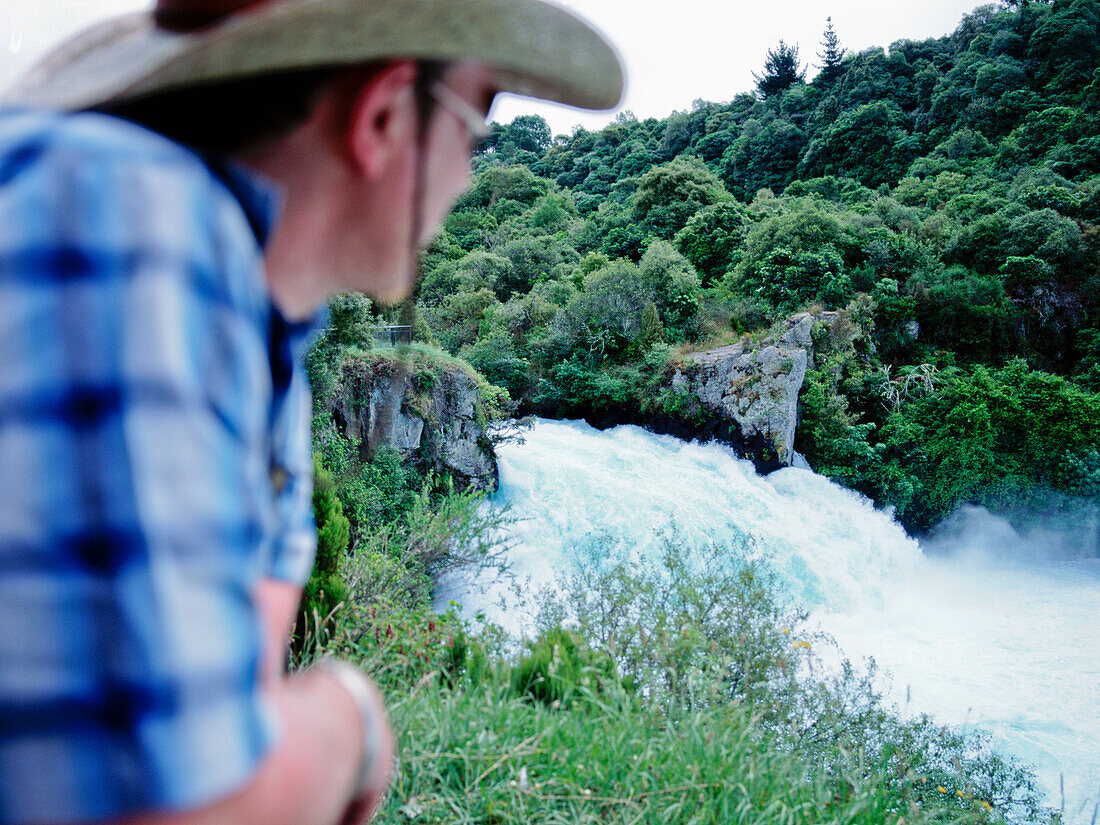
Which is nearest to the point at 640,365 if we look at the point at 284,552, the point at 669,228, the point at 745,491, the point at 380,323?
the point at 745,491

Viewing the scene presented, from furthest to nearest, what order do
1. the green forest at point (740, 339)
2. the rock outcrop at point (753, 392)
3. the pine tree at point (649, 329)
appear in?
1. the pine tree at point (649, 329)
2. the rock outcrop at point (753, 392)
3. the green forest at point (740, 339)

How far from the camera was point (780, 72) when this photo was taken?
2812 centimetres

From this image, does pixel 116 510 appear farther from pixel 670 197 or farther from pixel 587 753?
pixel 670 197

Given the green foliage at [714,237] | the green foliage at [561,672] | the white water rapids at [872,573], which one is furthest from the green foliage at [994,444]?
the green foliage at [561,672]

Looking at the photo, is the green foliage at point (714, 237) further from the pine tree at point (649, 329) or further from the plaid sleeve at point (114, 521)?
the plaid sleeve at point (114, 521)

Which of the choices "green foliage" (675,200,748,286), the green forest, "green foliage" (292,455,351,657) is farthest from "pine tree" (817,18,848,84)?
"green foliage" (292,455,351,657)

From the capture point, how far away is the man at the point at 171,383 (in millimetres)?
237

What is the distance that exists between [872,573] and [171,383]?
990cm

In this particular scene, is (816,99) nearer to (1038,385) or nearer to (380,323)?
(1038,385)

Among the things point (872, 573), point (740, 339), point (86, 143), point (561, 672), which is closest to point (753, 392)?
point (740, 339)

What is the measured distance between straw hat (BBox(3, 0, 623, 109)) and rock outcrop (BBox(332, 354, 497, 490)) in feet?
22.4

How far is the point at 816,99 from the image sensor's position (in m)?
25.1

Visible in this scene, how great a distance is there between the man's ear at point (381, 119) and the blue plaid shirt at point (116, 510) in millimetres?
104

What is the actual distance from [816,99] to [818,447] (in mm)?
20166
